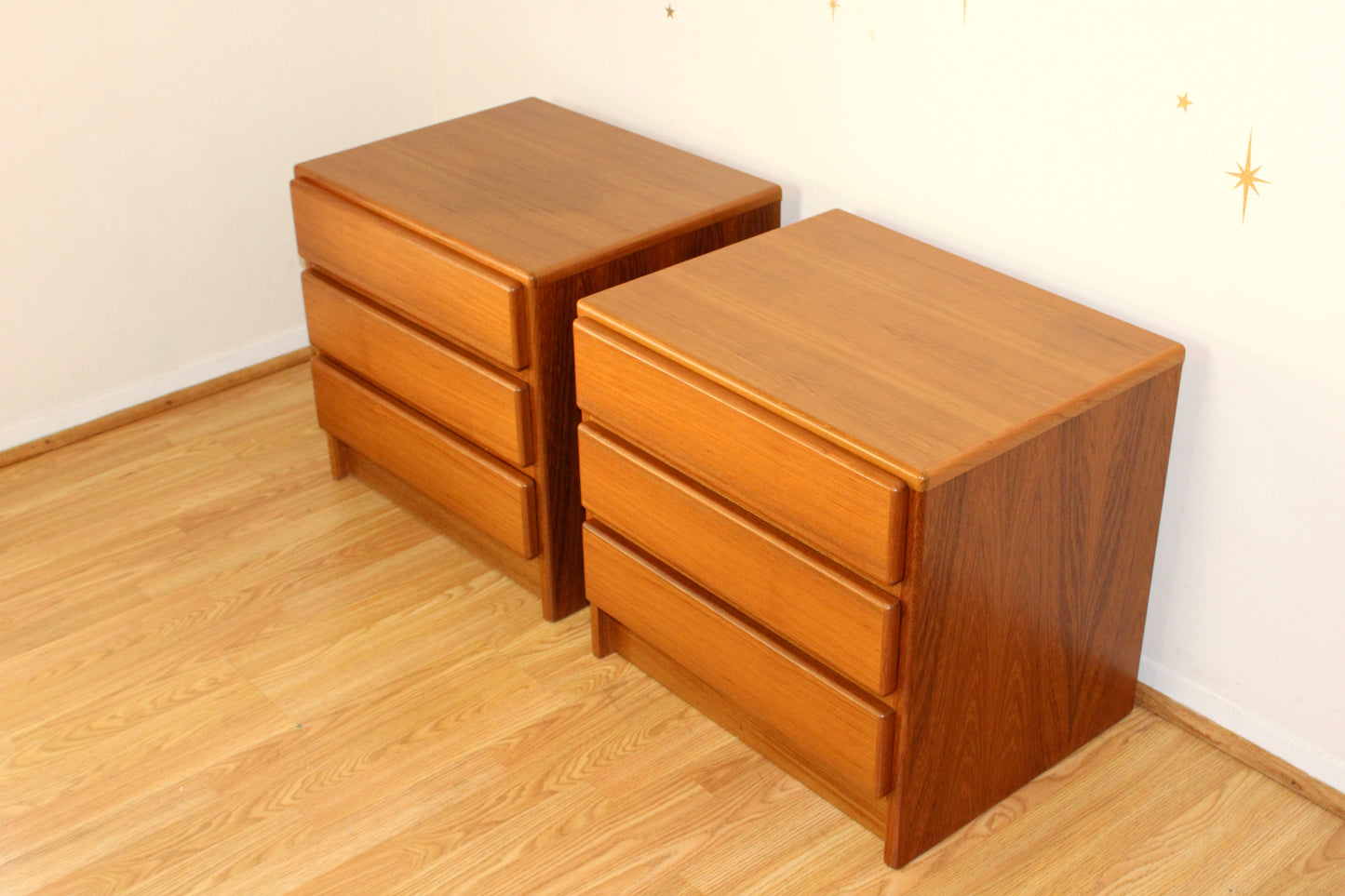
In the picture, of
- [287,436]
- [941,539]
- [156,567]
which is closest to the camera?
[941,539]

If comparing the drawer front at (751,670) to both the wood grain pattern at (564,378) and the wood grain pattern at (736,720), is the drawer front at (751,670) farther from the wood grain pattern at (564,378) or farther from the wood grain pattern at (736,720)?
the wood grain pattern at (564,378)

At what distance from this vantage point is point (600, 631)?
2031 mm

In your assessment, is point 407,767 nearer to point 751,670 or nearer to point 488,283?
point 751,670

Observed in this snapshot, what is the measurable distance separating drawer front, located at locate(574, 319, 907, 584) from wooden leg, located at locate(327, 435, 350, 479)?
78 centimetres

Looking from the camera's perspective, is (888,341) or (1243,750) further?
(1243,750)

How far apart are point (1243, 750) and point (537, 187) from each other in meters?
1.26

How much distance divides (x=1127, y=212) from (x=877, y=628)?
628 millimetres

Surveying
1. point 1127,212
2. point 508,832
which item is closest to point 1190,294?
point 1127,212

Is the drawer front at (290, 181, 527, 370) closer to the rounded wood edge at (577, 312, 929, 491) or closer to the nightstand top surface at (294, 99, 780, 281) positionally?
the nightstand top surface at (294, 99, 780, 281)

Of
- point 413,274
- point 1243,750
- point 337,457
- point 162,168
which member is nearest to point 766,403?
point 413,274

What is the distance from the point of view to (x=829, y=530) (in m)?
1.53

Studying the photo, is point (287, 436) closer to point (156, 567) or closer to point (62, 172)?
point (156, 567)

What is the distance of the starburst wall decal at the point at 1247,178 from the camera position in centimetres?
159

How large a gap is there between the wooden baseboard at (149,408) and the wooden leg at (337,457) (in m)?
0.40
